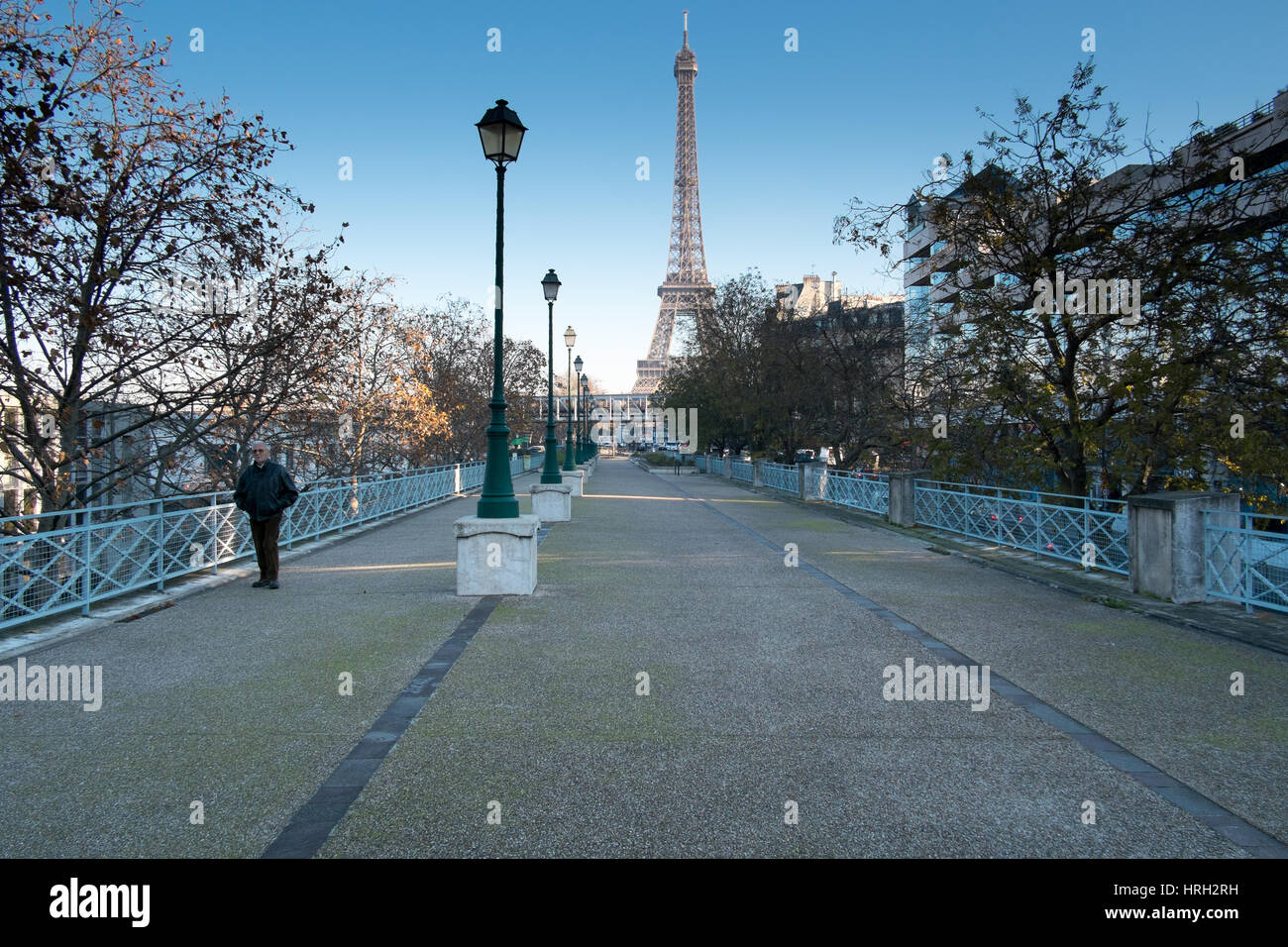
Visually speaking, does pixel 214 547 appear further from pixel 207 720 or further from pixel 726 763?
pixel 726 763

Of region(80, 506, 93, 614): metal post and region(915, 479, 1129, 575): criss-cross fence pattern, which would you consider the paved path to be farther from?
region(915, 479, 1129, 575): criss-cross fence pattern

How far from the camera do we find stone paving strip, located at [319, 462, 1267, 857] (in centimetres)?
345

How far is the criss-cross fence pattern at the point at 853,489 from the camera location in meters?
20.0

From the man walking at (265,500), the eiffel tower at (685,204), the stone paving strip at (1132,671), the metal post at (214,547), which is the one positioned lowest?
the stone paving strip at (1132,671)

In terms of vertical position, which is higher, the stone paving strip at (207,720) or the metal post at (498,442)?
the metal post at (498,442)

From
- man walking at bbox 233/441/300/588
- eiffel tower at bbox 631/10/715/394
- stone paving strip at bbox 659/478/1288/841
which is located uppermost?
eiffel tower at bbox 631/10/715/394

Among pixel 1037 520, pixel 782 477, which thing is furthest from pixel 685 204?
pixel 1037 520

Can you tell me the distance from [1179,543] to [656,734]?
23.4 ft

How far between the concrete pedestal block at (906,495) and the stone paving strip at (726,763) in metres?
10.1

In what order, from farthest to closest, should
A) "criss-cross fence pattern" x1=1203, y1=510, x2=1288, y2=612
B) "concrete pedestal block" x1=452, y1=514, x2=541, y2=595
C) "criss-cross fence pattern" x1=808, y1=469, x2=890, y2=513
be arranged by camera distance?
"criss-cross fence pattern" x1=808, y1=469, x2=890, y2=513
"concrete pedestal block" x1=452, y1=514, x2=541, y2=595
"criss-cross fence pattern" x1=1203, y1=510, x2=1288, y2=612

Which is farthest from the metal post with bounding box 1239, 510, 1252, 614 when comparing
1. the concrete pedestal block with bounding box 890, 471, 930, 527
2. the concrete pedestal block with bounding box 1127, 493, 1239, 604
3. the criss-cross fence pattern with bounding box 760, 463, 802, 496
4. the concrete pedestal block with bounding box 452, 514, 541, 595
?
the criss-cross fence pattern with bounding box 760, 463, 802, 496

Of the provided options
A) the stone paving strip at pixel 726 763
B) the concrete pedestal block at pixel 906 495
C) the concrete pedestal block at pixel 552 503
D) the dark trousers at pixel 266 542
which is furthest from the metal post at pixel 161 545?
the concrete pedestal block at pixel 906 495

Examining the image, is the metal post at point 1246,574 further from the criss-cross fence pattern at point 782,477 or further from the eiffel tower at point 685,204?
the eiffel tower at point 685,204

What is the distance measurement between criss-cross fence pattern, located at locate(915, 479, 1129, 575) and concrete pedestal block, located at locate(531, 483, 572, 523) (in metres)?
8.08
